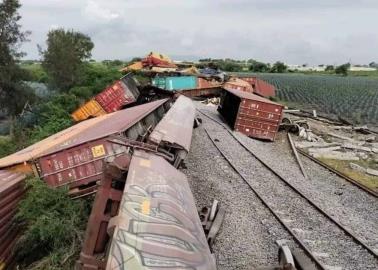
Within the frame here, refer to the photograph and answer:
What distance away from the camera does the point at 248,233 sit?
439 inches

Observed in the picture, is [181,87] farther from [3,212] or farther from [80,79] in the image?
[3,212]

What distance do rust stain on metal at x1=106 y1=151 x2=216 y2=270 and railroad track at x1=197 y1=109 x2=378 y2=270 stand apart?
4063 mm

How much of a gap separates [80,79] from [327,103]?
32176mm

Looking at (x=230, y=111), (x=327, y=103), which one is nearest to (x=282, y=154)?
(x=230, y=111)

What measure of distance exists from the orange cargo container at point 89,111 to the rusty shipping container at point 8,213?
17.8 metres

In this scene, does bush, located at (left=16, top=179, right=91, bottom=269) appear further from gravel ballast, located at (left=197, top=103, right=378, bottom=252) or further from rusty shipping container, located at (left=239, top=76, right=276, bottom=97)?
rusty shipping container, located at (left=239, top=76, right=276, bottom=97)

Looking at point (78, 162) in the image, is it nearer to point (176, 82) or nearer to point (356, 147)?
point (356, 147)

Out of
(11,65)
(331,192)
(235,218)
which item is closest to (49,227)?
(235,218)

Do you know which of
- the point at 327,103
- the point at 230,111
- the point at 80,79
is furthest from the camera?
the point at 327,103

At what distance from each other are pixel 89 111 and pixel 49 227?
20.4 m

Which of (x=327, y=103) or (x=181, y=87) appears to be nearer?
(x=181, y=87)

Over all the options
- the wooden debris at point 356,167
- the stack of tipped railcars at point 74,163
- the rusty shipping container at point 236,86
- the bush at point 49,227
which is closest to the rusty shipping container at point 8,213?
the bush at point 49,227

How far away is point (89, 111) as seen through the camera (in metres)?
30.2

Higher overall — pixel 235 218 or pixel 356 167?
pixel 235 218
